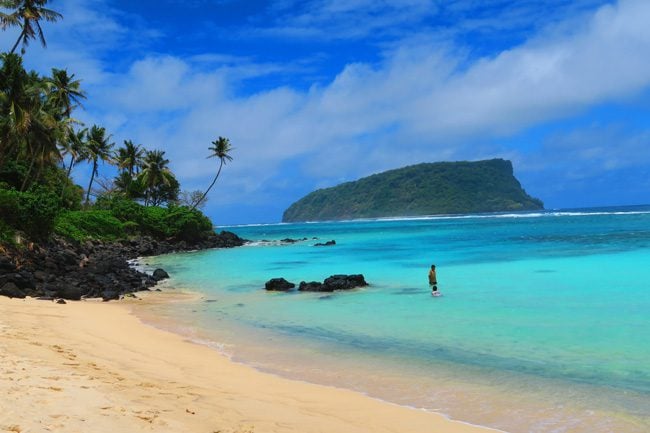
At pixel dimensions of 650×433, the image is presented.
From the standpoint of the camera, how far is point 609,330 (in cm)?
1043

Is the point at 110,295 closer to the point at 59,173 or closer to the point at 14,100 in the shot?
the point at 14,100

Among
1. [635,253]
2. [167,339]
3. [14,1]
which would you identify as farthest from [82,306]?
[635,253]

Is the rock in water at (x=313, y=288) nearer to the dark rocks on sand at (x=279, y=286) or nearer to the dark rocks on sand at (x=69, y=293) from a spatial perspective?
the dark rocks on sand at (x=279, y=286)

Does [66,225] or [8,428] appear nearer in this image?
[8,428]

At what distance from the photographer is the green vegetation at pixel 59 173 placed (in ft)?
82.9

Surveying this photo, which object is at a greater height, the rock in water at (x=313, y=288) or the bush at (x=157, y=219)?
the bush at (x=157, y=219)

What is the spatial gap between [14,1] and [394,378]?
3150 centimetres

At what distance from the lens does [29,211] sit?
934 inches

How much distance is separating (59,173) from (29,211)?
21440mm

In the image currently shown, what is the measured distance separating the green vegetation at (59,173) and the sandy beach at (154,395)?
15453 mm

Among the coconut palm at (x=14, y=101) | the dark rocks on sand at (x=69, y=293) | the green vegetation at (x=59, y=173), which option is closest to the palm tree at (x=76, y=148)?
the green vegetation at (x=59, y=173)

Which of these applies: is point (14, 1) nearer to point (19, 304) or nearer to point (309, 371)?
point (19, 304)

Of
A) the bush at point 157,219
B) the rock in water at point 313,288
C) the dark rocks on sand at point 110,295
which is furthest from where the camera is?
the bush at point 157,219

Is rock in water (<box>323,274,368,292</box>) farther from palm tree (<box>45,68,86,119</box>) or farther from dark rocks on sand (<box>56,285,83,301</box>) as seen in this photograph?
palm tree (<box>45,68,86,119</box>)
